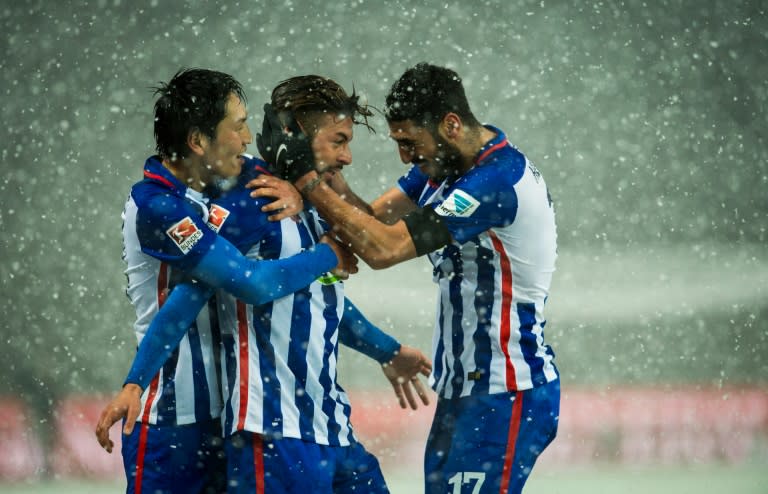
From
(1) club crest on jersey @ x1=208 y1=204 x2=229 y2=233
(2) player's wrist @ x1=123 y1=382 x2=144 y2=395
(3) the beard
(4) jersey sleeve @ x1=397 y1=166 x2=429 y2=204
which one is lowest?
(2) player's wrist @ x1=123 y1=382 x2=144 y2=395

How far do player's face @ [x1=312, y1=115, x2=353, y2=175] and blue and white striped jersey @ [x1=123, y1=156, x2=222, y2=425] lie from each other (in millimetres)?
328

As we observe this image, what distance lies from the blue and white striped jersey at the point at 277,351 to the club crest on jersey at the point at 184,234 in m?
0.11

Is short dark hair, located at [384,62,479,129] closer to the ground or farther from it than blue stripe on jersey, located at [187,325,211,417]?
farther from it

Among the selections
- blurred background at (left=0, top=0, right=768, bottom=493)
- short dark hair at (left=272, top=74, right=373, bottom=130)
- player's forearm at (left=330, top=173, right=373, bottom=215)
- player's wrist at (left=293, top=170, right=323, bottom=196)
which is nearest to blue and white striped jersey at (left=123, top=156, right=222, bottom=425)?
player's wrist at (left=293, top=170, right=323, bottom=196)

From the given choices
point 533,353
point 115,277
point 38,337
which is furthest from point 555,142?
point 533,353

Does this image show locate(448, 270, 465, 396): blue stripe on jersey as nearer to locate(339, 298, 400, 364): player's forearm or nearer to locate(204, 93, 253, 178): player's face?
locate(339, 298, 400, 364): player's forearm

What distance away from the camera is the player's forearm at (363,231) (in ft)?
8.27

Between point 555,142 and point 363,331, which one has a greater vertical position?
point 555,142

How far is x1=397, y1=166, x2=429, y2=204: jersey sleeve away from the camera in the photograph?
10.4ft

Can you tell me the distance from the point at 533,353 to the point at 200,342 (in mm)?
876

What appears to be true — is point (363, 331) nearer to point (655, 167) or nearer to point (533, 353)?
point (533, 353)

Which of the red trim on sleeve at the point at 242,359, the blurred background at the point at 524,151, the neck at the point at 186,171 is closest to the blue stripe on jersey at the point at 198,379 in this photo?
the red trim on sleeve at the point at 242,359

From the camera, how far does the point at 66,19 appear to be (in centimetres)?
750

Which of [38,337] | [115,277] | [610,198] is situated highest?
[610,198]
